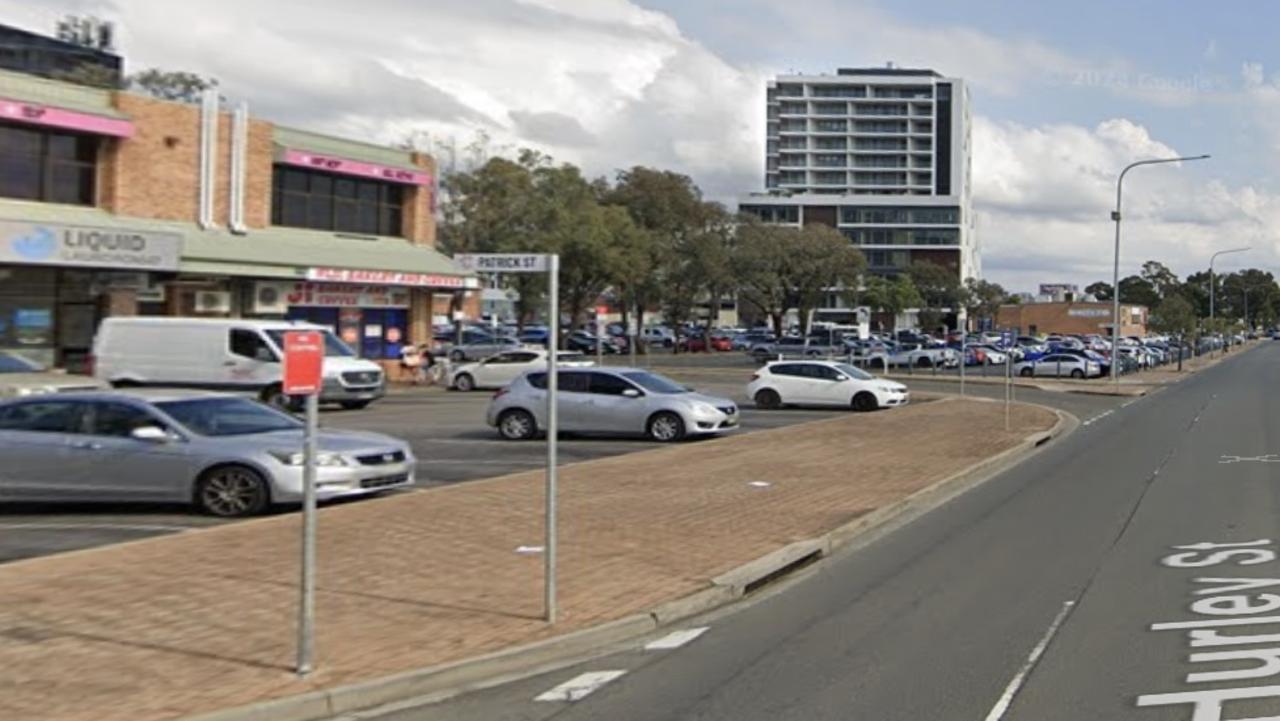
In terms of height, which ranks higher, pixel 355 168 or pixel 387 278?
pixel 355 168

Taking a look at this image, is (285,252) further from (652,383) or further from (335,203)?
(652,383)

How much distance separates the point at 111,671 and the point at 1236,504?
13.2m

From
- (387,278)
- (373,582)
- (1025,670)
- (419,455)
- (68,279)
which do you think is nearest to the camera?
(1025,670)

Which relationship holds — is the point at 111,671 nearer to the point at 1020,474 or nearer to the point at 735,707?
the point at 735,707

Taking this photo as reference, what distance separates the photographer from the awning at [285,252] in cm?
3219

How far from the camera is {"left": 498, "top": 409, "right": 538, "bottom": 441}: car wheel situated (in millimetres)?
24047

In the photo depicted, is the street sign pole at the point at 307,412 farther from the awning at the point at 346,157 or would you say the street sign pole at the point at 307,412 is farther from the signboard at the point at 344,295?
the awning at the point at 346,157

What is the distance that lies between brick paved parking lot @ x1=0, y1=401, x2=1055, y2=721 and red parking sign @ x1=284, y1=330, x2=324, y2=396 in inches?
63.4

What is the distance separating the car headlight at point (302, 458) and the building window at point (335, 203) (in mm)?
26562

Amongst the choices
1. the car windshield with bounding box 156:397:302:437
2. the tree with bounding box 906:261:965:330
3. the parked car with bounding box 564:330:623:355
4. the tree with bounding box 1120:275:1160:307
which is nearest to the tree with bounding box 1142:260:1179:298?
the tree with bounding box 1120:275:1160:307

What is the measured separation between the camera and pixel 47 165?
3209 centimetres

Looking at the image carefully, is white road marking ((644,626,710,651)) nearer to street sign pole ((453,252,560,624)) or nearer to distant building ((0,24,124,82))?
street sign pole ((453,252,560,624))

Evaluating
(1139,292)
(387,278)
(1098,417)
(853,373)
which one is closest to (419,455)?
(853,373)

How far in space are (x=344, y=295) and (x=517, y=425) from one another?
59.2 ft
